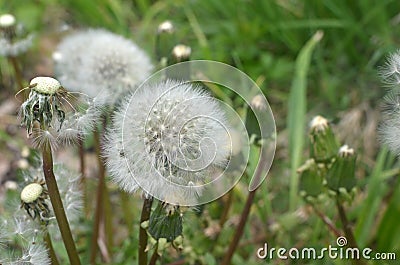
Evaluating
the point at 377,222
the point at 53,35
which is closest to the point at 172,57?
the point at 377,222

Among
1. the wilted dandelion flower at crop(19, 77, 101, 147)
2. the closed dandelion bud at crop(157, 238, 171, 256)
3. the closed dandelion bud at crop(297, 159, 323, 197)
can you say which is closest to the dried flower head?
the wilted dandelion flower at crop(19, 77, 101, 147)

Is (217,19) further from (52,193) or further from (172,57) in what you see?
(52,193)

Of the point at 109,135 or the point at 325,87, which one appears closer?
the point at 109,135

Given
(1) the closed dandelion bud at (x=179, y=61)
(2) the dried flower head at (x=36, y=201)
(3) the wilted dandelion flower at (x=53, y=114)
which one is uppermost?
(1) the closed dandelion bud at (x=179, y=61)

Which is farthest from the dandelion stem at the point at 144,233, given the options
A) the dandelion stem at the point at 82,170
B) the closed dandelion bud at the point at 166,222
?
the dandelion stem at the point at 82,170

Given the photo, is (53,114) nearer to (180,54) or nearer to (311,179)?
(180,54)

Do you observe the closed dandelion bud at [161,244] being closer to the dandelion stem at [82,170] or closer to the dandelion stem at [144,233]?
the dandelion stem at [144,233]

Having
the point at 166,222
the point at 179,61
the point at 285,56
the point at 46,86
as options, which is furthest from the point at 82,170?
the point at 285,56
